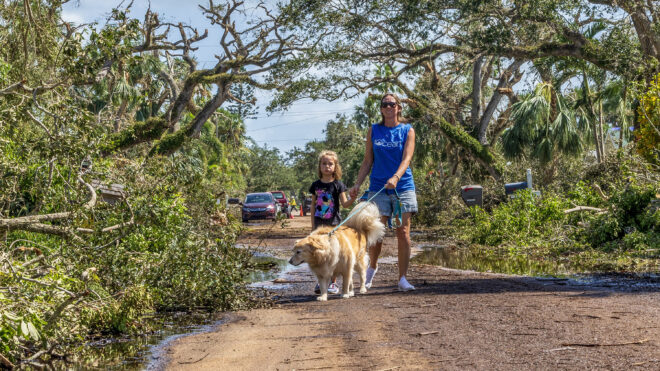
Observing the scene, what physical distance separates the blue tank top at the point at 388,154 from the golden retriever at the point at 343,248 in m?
0.41

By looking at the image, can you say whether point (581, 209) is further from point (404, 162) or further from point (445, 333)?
point (445, 333)

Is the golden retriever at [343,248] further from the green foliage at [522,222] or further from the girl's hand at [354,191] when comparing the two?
the green foliage at [522,222]

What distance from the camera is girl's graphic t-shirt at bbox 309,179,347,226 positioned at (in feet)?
26.7

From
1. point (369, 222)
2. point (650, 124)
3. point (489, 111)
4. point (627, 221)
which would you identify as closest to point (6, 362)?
point (369, 222)

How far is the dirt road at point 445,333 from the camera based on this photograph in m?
4.22

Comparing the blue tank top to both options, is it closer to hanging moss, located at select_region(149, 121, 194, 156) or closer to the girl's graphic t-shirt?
the girl's graphic t-shirt

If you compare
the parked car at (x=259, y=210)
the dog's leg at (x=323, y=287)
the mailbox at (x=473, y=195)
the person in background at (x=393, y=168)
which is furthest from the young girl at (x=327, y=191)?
the parked car at (x=259, y=210)

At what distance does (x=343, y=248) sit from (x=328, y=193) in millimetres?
1070

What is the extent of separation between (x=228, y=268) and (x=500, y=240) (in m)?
9.61

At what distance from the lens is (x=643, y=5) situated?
16.3 m

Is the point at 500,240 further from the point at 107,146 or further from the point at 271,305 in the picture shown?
the point at 107,146

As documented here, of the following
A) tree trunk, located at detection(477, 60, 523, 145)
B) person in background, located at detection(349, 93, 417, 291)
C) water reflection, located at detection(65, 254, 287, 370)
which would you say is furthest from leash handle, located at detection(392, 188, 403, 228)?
tree trunk, located at detection(477, 60, 523, 145)

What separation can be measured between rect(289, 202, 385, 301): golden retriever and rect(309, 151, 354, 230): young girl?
558mm

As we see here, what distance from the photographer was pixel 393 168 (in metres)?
7.74
